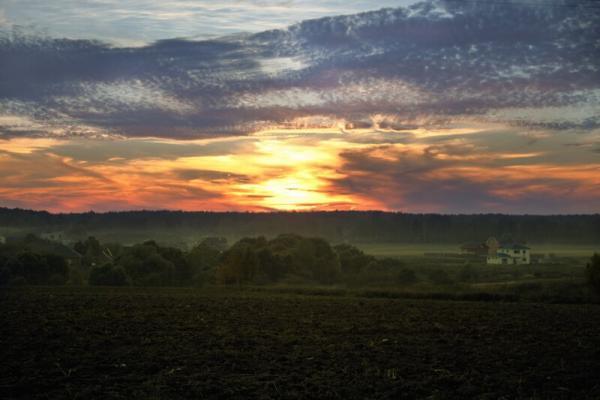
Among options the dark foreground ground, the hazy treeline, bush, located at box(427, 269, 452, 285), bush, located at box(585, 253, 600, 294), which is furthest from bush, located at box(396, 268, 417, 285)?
the dark foreground ground

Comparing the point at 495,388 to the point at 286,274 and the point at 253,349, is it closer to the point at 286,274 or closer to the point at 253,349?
the point at 253,349

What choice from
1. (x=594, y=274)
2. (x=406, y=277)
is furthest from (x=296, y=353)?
(x=406, y=277)

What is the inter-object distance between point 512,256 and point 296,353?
120606mm

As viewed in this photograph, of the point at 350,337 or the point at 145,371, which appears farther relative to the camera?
the point at 350,337

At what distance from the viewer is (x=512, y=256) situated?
135m

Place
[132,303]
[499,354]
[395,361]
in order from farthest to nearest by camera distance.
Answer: [132,303], [499,354], [395,361]

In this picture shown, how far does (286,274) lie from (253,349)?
67527mm

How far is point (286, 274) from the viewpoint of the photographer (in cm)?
9244

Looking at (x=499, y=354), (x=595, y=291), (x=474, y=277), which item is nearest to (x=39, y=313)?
(x=499, y=354)

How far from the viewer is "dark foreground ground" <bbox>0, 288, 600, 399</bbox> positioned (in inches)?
715

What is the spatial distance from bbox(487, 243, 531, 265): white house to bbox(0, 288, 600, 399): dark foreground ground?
3773 inches

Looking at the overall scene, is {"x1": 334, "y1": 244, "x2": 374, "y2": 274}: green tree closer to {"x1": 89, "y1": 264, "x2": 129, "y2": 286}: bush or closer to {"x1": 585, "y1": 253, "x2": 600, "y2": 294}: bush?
{"x1": 89, "y1": 264, "x2": 129, "y2": 286}: bush

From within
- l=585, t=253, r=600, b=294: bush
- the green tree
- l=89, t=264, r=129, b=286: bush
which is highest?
l=585, t=253, r=600, b=294: bush

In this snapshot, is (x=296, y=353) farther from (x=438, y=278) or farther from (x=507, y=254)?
(x=507, y=254)
